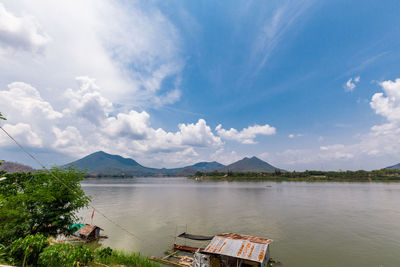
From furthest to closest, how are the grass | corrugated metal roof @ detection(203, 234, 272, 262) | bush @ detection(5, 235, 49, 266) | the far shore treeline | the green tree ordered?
the far shore treeline, the grass, corrugated metal roof @ detection(203, 234, 272, 262), the green tree, bush @ detection(5, 235, 49, 266)

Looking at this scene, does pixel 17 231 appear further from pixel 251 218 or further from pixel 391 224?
pixel 391 224

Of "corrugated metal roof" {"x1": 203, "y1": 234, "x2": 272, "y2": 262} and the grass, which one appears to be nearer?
"corrugated metal roof" {"x1": 203, "y1": 234, "x2": 272, "y2": 262}

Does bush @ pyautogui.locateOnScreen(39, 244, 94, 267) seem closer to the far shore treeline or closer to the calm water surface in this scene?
the calm water surface

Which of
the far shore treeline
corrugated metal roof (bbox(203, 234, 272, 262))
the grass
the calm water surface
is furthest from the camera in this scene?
the far shore treeline

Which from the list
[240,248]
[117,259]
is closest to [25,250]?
[117,259]

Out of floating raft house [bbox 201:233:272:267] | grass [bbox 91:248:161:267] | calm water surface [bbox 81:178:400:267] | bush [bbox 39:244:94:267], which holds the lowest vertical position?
calm water surface [bbox 81:178:400:267]

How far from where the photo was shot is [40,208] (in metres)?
15.3

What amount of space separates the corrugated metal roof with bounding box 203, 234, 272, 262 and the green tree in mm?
11884

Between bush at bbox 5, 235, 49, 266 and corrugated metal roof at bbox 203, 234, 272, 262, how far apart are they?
35.0 feet

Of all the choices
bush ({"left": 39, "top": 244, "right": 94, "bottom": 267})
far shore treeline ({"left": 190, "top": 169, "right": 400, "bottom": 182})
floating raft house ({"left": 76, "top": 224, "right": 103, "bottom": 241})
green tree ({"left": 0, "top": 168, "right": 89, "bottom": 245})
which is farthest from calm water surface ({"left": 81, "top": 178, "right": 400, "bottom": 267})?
far shore treeline ({"left": 190, "top": 169, "right": 400, "bottom": 182})

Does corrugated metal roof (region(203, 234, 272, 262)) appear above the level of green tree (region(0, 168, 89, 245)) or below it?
below

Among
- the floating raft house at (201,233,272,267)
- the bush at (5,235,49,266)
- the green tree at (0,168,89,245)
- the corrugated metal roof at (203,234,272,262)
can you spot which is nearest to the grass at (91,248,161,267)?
the green tree at (0,168,89,245)

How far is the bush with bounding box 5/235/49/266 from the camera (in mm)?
8977

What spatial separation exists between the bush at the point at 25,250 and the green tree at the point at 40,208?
4521mm
